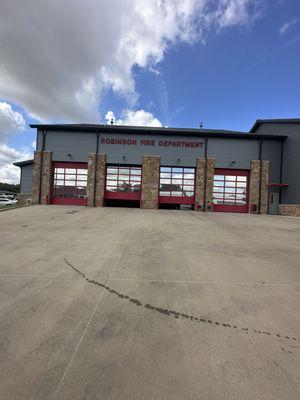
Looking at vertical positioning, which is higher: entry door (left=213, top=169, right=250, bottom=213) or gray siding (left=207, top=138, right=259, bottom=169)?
gray siding (left=207, top=138, right=259, bottom=169)

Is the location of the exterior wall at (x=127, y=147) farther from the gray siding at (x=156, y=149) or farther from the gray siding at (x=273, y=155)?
the gray siding at (x=273, y=155)

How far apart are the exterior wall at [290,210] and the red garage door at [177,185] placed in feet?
28.3

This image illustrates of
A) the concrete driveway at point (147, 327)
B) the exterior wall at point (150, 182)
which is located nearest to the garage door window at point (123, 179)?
the exterior wall at point (150, 182)

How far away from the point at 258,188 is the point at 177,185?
8.00m

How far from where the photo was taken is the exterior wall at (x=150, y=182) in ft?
75.5

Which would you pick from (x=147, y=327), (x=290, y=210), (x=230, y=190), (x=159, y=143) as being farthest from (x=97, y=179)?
(x=147, y=327)

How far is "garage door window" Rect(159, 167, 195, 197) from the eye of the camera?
23.5m

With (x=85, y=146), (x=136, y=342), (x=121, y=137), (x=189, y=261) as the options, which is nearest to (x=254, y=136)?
(x=121, y=137)

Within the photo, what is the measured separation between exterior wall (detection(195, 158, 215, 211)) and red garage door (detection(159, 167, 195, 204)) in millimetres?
505

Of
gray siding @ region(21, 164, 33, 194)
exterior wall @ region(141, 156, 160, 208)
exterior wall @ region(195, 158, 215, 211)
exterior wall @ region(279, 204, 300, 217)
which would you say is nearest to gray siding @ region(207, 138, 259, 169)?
exterior wall @ region(195, 158, 215, 211)

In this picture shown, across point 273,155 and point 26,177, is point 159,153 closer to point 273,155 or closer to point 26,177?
point 273,155

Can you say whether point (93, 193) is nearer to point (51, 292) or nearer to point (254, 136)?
point (254, 136)

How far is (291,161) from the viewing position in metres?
22.2

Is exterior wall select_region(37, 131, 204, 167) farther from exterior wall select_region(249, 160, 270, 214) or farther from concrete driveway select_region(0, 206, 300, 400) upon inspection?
concrete driveway select_region(0, 206, 300, 400)
